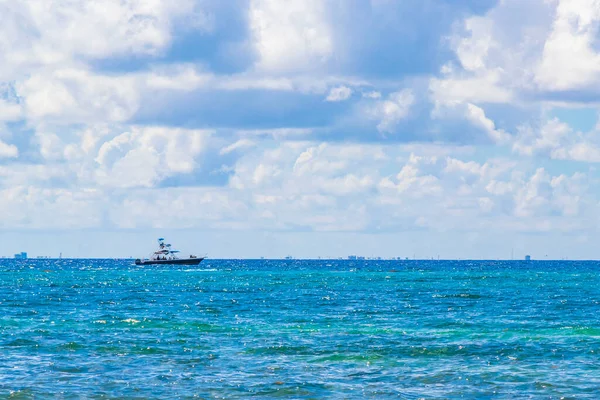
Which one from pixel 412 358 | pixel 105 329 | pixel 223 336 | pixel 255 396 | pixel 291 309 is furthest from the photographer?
pixel 291 309

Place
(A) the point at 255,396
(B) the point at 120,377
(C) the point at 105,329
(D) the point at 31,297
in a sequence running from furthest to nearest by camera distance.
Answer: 1. (D) the point at 31,297
2. (C) the point at 105,329
3. (B) the point at 120,377
4. (A) the point at 255,396

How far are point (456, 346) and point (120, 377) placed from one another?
65.2 feet

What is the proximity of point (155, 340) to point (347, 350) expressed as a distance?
38.7 ft

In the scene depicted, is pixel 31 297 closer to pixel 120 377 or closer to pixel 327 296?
pixel 327 296

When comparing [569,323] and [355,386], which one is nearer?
[355,386]

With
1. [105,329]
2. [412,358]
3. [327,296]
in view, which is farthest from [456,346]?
[327,296]

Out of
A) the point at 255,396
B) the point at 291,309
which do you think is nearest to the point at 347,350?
the point at 255,396

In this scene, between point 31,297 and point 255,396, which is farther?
point 31,297

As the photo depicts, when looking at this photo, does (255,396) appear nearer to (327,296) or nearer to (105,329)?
(105,329)

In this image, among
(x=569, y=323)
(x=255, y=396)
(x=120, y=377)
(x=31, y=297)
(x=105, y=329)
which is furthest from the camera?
(x=31, y=297)

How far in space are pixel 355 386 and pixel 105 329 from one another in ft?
85.9

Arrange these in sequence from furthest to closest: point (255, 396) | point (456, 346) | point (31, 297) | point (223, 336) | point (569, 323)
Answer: point (31, 297)
point (569, 323)
point (223, 336)
point (456, 346)
point (255, 396)

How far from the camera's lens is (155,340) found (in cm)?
5409

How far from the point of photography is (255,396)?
122 ft
